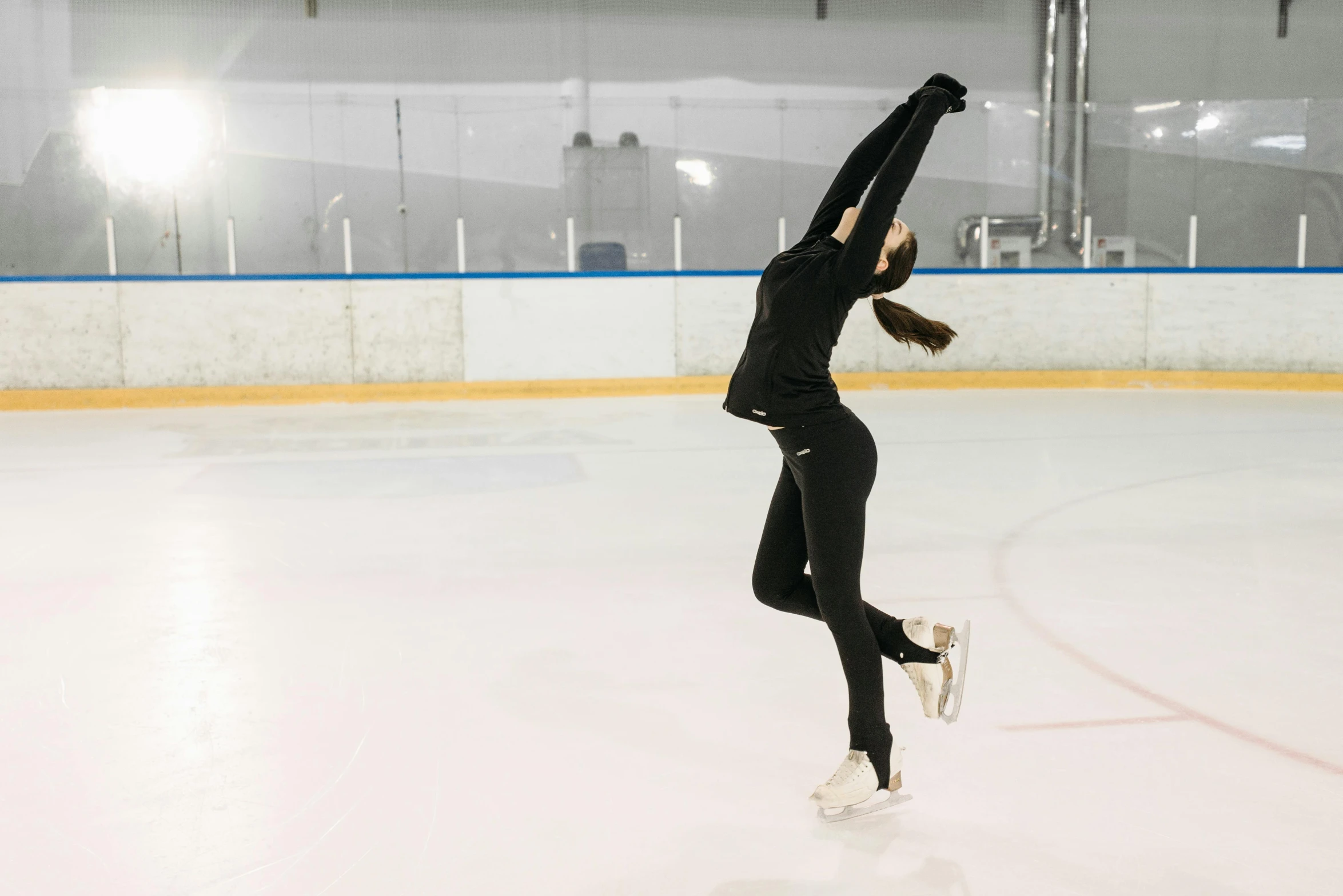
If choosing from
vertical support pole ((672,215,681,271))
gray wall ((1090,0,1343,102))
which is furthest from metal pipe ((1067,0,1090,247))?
vertical support pole ((672,215,681,271))

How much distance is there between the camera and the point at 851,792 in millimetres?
2107

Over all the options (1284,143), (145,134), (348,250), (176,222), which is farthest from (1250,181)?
(145,134)

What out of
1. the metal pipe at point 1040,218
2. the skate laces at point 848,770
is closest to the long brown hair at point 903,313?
the skate laces at point 848,770

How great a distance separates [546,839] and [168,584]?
7.76ft

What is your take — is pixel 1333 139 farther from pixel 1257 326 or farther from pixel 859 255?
pixel 859 255

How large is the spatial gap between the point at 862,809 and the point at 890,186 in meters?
1.17

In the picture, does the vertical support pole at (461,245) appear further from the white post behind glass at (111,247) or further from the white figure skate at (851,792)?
the white figure skate at (851,792)

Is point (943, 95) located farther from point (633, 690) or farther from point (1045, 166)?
point (1045, 166)

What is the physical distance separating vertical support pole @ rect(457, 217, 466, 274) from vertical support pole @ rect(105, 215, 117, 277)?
303cm

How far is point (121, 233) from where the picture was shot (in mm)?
10062

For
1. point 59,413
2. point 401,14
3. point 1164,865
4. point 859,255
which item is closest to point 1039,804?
point 1164,865

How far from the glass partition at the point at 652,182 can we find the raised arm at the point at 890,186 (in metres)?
8.84

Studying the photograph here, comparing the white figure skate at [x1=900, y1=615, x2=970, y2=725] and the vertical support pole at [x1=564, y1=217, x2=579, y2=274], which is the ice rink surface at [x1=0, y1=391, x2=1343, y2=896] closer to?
the white figure skate at [x1=900, y1=615, x2=970, y2=725]

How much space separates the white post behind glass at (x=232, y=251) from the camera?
1018cm
